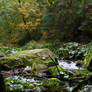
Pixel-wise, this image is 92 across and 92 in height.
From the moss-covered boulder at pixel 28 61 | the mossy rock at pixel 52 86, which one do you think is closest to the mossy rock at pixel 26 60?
the moss-covered boulder at pixel 28 61

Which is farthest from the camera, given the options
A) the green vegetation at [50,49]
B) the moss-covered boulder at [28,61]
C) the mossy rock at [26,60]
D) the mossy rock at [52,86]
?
the mossy rock at [26,60]

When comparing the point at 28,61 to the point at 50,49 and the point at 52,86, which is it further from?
the point at 50,49

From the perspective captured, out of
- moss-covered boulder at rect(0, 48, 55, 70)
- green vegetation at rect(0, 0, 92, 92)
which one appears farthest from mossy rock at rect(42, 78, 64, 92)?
moss-covered boulder at rect(0, 48, 55, 70)

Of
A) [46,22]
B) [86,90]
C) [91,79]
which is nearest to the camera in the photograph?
[86,90]

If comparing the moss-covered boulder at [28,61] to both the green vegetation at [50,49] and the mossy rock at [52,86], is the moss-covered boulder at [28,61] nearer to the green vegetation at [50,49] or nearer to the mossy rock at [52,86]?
the green vegetation at [50,49]

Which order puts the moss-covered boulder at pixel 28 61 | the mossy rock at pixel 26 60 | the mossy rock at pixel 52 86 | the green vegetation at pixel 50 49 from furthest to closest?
the mossy rock at pixel 26 60 → the moss-covered boulder at pixel 28 61 → the green vegetation at pixel 50 49 → the mossy rock at pixel 52 86

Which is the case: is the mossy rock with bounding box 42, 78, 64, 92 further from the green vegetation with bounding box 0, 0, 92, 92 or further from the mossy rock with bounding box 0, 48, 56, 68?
the mossy rock with bounding box 0, 48, 56, 68

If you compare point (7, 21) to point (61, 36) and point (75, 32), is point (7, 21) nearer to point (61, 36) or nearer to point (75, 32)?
point (61, 36)

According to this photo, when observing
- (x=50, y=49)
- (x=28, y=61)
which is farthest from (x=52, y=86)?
(x=50, y=49)

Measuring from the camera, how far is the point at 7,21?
39.4ft

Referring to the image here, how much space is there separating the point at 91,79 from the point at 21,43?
11528 millimetres

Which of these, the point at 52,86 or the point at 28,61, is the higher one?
the point at 28,61

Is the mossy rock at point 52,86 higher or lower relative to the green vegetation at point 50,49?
lower

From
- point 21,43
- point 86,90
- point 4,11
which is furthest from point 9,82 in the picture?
point 21,43
